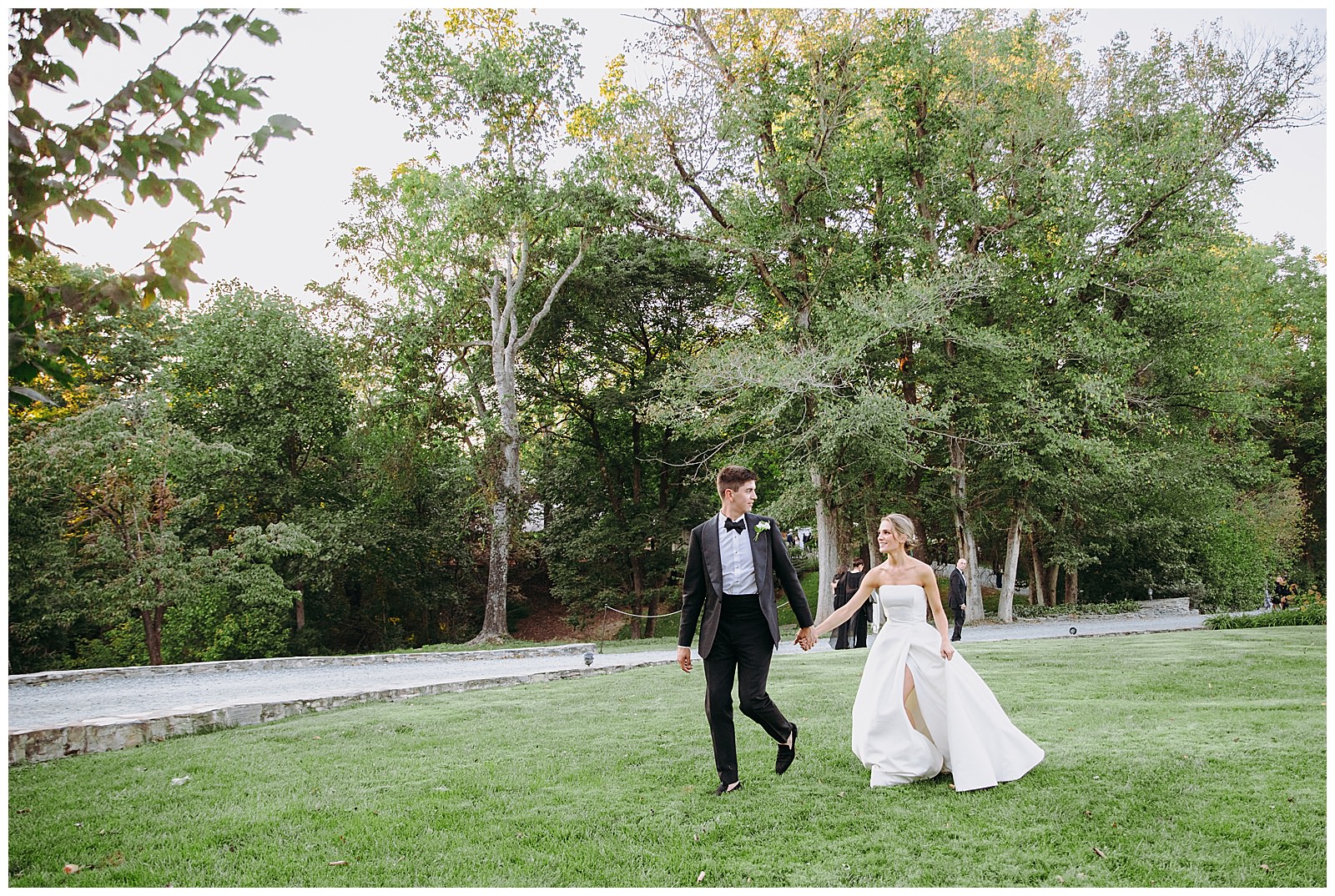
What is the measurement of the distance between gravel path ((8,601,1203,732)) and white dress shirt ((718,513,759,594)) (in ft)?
17.7

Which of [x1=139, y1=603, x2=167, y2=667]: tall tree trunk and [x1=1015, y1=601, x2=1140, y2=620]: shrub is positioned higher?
[x1=139, y1=603, x2=167, y2=667]: tall tree trunk

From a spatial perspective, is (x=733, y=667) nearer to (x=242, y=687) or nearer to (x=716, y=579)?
(x=716, y=579)

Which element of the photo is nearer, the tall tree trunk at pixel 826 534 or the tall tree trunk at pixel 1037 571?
the tall tree trunk at pixel 826 534

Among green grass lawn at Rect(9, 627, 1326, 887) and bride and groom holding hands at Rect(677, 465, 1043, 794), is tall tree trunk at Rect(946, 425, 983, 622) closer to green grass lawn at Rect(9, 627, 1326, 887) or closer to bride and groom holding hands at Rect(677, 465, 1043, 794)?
green grass lawn at Rect(9, 627, 1326, 887)

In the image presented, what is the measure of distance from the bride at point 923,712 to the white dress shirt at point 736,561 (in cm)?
50

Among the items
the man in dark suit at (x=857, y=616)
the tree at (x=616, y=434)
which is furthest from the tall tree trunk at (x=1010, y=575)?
the man in dark suit at (x=857, y=616)

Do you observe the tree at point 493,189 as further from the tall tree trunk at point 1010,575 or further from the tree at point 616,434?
the tall tree trunk at point 1010,575

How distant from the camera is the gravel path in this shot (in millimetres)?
10188

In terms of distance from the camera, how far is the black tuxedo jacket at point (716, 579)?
17.2 ft

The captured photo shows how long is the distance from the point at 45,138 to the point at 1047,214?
863 inches

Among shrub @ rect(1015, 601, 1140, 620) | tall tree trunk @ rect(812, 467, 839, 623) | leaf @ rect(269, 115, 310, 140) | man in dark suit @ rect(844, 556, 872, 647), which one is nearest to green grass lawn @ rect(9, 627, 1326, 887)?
leaf @ rect(269, 115, 310, 140)

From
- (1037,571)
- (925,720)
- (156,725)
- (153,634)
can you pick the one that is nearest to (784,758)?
(925,720)

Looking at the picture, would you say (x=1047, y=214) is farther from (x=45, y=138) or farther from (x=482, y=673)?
(x=45, y=138)

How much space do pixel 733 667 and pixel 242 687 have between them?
406 inches
